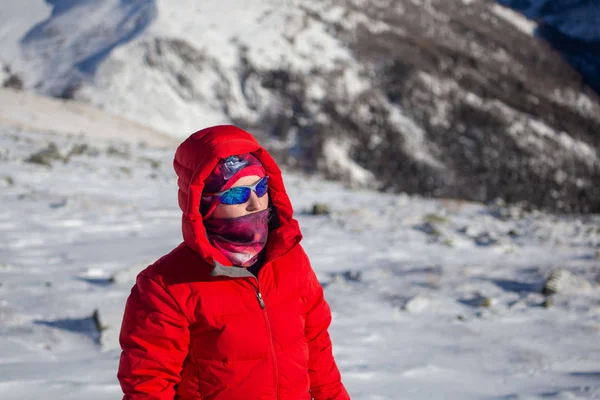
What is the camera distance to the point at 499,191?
204 ft

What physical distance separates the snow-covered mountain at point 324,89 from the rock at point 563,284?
39.4m

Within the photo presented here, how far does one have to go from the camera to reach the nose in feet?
6.69

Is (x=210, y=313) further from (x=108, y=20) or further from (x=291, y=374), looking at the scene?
(x=108, y=20)

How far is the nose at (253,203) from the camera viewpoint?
204 cm

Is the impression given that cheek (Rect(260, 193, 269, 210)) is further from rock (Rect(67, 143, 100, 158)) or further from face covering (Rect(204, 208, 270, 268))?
rock (Rect(67, 143, 100, 158))

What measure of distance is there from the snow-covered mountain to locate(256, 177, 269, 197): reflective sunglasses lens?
1623 inches

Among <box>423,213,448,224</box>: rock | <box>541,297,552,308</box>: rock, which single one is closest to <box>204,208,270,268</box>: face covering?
<box>541,297,552,308</box>: rock

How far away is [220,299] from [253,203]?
1.26 ft

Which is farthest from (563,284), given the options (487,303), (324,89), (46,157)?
(324,89)

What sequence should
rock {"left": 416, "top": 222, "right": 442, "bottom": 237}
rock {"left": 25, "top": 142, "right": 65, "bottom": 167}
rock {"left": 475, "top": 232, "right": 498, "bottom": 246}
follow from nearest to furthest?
rock {"left": 475, "top": 232, "right": 498, "bottom": 246} < rock {"left": 416, "top": 222, "right": 442, "bottom": 237} < rock {"left": 25, "top": 142, "right": 65, "bottom": 167}

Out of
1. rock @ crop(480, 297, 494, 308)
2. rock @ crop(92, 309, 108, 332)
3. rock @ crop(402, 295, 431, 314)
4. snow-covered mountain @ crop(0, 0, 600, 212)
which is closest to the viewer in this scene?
rock @ crop(92, 309, 108, 332)

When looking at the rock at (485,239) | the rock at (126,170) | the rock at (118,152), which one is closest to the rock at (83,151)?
the rock at (118,152)

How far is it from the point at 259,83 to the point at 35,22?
25.4 meters

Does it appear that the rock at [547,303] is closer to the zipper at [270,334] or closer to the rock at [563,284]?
the rock at [563,284]
